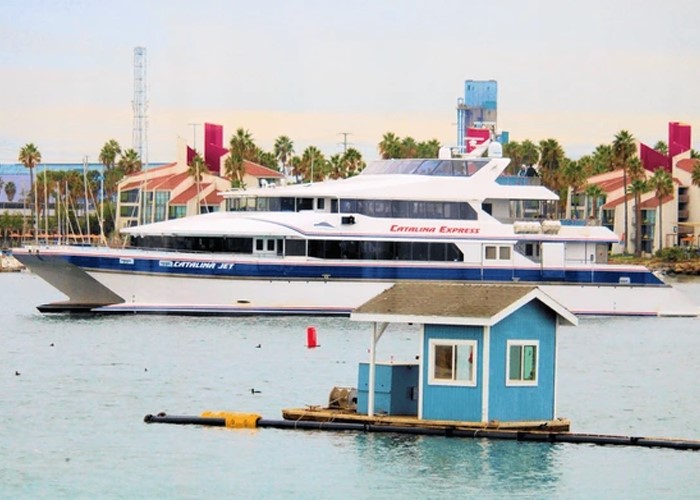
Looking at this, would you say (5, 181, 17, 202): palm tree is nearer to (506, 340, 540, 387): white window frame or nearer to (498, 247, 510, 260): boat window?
(498, 247, 510, 260): boat window

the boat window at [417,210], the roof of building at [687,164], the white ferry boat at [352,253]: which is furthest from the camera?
the roof of building at [687,164]

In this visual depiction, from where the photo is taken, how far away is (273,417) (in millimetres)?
33344

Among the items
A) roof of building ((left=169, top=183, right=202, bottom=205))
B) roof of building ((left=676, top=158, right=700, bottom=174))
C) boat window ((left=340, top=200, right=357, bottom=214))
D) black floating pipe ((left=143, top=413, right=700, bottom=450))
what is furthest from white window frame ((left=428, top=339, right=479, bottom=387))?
roof of building ((left=676, top=158, right=700, bottom=174))

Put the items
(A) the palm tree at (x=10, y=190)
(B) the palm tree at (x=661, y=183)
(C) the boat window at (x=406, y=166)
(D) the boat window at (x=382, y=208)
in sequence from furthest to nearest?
1. (A) the palm tree at (x=10, y=190)
2. (B) the palm tree at (x=661, y=183)
3. (C) the boat window at (x=406, y=166)
4. (D) the boat window at (x=382, y=208)

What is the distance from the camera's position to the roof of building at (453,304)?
28.9 metres

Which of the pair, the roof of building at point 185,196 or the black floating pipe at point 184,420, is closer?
the black floating pipe at point 184,420

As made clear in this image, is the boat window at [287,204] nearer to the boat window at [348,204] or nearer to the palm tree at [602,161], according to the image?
the boat window at [348,204]

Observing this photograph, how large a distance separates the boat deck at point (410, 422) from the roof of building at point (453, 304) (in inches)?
62.1

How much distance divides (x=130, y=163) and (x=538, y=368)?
386ft

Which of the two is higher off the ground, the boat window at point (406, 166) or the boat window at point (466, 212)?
the boat window at point (406, 166)

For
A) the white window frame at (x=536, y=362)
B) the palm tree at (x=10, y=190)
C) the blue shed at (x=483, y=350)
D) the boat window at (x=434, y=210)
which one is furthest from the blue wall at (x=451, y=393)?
the palm tree at (x=10, y=190)

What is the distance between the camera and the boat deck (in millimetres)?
28984

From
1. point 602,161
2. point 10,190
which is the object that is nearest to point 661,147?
point 602,161

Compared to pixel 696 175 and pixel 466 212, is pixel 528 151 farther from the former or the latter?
pixel 466 212
